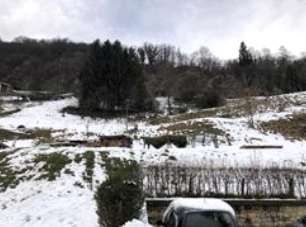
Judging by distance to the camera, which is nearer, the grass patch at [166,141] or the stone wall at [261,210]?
the stone wall at [261,210]

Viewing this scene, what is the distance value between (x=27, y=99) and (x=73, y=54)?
3481 cm

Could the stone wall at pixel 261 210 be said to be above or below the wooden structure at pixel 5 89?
below

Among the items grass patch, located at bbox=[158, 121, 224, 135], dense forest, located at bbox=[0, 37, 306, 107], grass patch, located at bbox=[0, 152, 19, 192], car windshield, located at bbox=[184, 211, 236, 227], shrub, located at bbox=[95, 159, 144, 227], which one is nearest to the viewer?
car windshield, located at bbox=[184, 211, 236, 227]

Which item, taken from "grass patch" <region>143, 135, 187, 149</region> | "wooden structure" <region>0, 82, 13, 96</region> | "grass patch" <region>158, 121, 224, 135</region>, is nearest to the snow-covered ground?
"grass patch" <region>143, 135, 187, 149</region>

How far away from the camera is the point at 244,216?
13.5 m

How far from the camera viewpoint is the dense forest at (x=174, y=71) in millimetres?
54594

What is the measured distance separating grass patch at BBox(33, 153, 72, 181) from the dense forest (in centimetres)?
3077

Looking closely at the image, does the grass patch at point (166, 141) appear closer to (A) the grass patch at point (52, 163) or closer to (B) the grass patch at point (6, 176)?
(A) the grass patch at point (52, 163)

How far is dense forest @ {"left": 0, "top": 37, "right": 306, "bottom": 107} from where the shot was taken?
5459 centimetres

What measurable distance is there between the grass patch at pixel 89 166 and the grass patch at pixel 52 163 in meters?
0.70

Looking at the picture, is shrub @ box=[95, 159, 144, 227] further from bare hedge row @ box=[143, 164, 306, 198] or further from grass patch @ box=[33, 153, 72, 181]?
grass patch @ box=[33, 153, 72, 181]

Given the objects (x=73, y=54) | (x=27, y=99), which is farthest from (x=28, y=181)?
(x=73, y=54)

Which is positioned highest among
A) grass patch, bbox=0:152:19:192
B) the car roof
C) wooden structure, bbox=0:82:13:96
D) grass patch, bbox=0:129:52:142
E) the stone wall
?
wooden structure, bbox=0:82:13:96

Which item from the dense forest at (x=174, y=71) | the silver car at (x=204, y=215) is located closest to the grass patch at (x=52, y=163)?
the silver car at (x=204, y=215)
